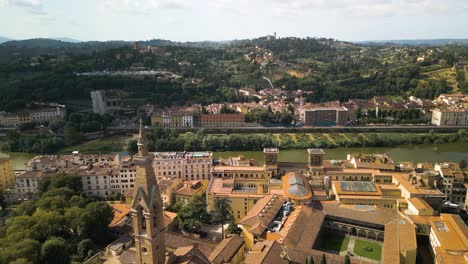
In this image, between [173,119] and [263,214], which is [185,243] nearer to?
[263,214]

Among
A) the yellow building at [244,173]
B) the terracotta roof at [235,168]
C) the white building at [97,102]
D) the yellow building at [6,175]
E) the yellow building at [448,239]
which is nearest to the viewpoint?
the yellow building at [448,239]

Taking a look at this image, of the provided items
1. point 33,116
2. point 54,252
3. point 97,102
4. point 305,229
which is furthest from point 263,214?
point 97,102

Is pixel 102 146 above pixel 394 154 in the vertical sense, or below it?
above

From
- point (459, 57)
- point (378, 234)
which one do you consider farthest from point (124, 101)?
point (459, 57)

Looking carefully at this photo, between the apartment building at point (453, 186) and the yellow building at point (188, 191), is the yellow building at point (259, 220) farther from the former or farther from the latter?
the apartment building at point (453, 186)

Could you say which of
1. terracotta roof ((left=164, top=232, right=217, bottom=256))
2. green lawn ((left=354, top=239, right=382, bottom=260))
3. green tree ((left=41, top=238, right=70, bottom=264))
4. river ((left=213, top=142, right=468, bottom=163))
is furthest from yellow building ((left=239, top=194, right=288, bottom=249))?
river ((left=213, top=142, right=468, bottom=163))

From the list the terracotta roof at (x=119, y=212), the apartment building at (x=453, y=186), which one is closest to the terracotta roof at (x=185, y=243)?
the terracotta roof at (x=119, y=212)

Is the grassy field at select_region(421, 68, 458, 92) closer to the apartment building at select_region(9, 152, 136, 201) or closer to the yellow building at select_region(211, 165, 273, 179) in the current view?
the yellow building at select_region(211, 165, 273, 179)
